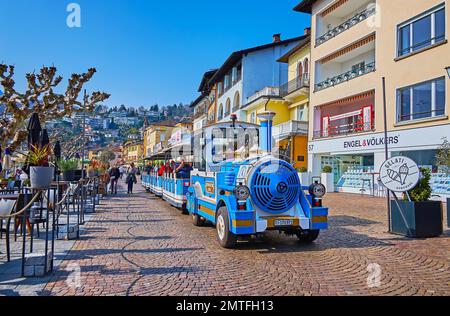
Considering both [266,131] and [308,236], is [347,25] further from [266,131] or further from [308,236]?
[308,236]

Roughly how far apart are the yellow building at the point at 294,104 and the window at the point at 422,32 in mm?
9391

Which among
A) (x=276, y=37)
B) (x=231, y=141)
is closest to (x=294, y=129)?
(x=276, y=37)

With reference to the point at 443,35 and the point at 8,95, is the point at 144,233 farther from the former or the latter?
the point at 443,35

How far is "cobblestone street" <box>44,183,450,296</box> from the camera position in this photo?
175 inches

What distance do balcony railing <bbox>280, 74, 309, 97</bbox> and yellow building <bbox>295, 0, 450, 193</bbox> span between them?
1.56m

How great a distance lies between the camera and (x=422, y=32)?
698 inches

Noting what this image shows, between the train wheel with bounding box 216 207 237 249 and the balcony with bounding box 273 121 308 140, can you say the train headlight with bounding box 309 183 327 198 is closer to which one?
the train wheel with bounding box 216 207 237 249

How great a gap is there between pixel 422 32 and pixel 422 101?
3.30 meters

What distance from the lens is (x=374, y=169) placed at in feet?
66.0

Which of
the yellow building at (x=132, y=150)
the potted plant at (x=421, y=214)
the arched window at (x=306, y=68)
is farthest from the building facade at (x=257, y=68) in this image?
the yellow building at (x=132, y=150)

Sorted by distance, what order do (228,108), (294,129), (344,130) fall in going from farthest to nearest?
(228,108) → (294,129) → (344,130)

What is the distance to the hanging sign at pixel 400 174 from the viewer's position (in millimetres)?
7764

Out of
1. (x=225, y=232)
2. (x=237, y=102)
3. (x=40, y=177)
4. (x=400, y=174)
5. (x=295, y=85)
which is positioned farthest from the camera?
(x=237, y=102)
